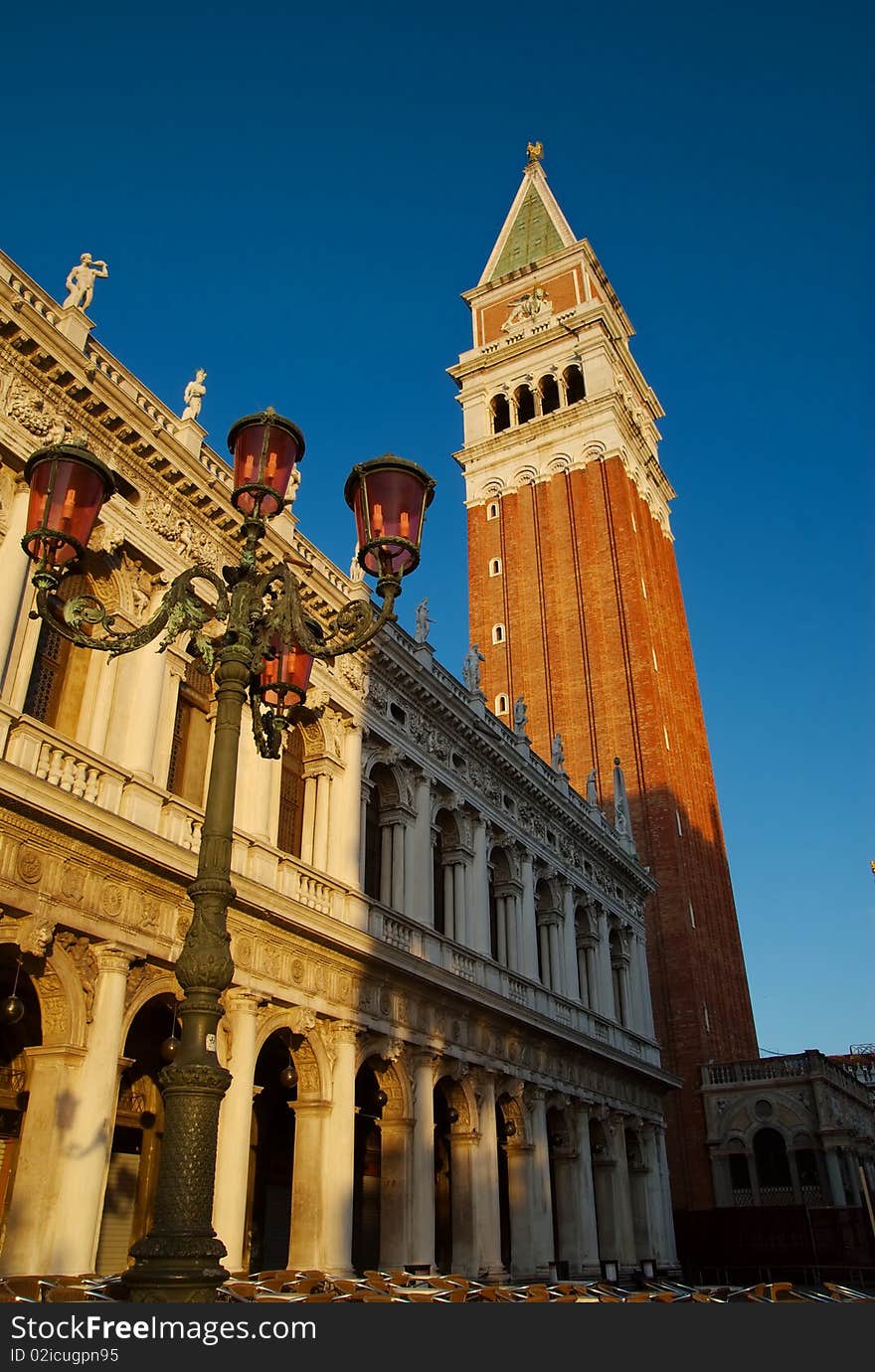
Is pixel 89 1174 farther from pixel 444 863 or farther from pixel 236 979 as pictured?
pixel 444 863

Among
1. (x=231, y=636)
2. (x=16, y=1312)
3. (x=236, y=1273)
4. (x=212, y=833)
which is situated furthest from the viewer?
(x=236, y=1273)

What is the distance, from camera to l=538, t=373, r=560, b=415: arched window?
165 ft

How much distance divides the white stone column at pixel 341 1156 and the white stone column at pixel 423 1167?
6.69ft

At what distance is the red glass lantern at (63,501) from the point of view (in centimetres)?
776

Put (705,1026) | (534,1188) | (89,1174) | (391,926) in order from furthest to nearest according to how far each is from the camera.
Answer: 1. (705,1026)
2. (534,1188)
3. (391,926)
4. (89,1174)

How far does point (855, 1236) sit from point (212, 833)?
29.3 meters

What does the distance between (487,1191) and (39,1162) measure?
10.8 meters

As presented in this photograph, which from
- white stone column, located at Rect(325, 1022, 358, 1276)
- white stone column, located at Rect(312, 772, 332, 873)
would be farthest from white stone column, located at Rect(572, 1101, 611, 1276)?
white stone column, located at Rect(312, 772, 332, 873)

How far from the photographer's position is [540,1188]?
71.6 ft

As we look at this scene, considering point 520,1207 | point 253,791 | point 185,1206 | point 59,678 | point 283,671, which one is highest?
point 59,678

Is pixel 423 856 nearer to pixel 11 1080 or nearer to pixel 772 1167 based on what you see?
pixel 11 1080

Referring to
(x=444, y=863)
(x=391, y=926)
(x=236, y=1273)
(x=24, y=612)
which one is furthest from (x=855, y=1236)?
(x=24, y=612)

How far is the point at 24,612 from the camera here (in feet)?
44.1

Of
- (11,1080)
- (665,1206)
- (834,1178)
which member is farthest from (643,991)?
Result: (11,1080)
